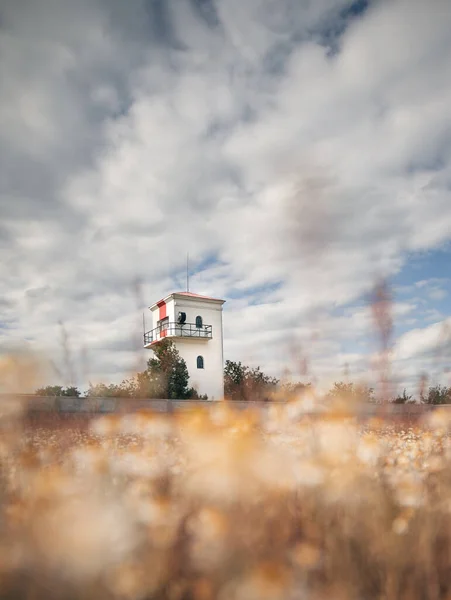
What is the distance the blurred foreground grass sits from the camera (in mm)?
1078

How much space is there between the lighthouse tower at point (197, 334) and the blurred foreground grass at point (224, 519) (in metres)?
25.5

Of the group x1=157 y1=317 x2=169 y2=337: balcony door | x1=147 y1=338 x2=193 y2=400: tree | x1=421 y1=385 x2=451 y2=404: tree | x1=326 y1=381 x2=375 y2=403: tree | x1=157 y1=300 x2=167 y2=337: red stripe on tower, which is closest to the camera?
x1=326 y1=381 x2=375 y2=403: tree

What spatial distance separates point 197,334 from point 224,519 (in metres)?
27.3

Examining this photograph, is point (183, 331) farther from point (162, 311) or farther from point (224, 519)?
point (224, 519)

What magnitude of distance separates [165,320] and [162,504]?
27980 mm

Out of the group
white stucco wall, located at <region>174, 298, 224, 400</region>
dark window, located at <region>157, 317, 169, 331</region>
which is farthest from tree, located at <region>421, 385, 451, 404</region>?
dark window, located at <region>157, 317, 169, 331</region>

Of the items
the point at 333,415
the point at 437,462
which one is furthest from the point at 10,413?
the point at 437,462

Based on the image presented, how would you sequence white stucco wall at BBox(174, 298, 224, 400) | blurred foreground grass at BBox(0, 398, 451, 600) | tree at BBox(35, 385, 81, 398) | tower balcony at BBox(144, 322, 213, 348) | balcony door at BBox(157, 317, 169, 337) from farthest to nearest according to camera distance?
balcony door at BBox(157, 317, 169, 337), white stucco wall at BBox(174, 298, 224, 400), tower balcony at BBox(144, 322, 213, 348), tree at BBox(35, 385, 81, 398), blurred foreground grass at BBox(0, 398, 451, 600)

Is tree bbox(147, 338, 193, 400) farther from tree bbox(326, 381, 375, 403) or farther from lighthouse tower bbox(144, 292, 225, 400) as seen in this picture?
tree bbox(326, 381, 375, 403)

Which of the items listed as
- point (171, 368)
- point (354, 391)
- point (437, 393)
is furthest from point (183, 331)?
point (354, 391)

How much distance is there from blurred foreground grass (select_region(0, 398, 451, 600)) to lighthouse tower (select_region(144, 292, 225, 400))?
2554 cm

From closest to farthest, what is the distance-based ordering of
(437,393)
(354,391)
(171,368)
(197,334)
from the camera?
(354,391) < (437,393) < (171,368) < (197,334)

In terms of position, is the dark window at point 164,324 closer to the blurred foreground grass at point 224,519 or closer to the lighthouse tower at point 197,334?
the lighthouse tower at point 197,334

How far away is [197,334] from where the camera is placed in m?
28.4
